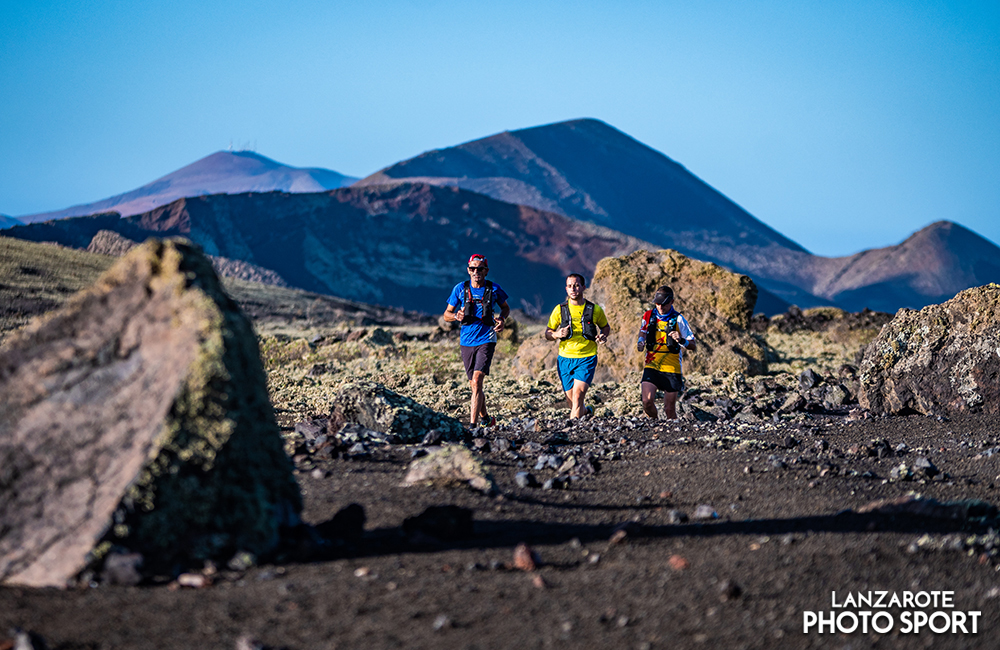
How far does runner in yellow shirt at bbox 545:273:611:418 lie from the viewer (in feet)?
28.3

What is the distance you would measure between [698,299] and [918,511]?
33.8 feet

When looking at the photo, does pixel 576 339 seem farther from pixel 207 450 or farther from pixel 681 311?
pixel 681 311

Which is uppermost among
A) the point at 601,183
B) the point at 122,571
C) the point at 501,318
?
the point at 601,183

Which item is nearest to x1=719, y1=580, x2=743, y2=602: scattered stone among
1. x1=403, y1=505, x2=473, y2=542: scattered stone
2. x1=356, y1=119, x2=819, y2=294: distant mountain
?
x1=403, y1=505, x2=473, y2=542: scattered stone

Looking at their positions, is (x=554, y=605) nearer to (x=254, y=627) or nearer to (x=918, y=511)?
(x=254, y=627)

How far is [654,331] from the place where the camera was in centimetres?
851

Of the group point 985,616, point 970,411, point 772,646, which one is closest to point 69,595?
point 772,646

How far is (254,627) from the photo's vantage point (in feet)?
10.2

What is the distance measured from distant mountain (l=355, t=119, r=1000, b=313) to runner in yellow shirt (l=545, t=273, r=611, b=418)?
259 ft

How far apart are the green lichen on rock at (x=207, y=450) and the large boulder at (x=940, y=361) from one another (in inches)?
286

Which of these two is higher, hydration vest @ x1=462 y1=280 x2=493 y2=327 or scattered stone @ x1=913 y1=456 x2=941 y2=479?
hydration vest @ x1=462 y1=280 x2=493 y2=327

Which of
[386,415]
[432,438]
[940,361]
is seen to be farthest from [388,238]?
[432,438]

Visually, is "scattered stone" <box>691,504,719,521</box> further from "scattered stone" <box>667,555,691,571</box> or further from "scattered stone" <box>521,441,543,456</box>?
"scattered stone" <box>521,441,543,456</box>

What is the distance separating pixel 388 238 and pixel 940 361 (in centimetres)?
5673
